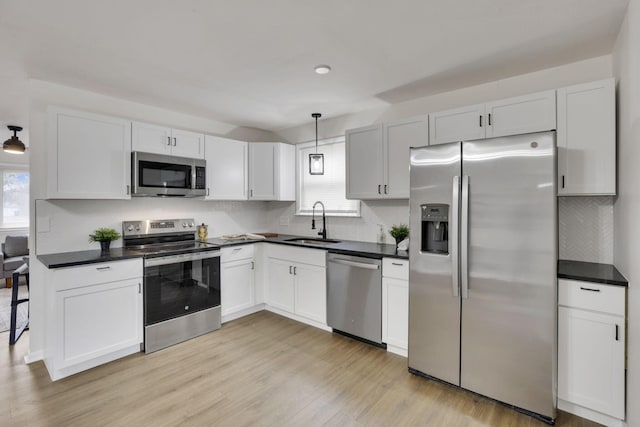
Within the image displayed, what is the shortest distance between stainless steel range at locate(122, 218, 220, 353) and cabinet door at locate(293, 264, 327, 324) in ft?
2.99

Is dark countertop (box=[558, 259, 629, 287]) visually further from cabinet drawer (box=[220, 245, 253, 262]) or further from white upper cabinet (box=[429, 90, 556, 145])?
cabinet drawer (box=[220, 245, 253, 262])

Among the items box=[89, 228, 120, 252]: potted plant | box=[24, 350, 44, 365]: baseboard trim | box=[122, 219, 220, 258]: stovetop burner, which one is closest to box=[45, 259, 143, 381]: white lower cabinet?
box=[24, 350, 44, 365]: baseboard trim

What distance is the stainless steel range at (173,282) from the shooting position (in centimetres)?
305

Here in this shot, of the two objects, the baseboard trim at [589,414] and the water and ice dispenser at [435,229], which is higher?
the water and ice dispenser at [435,229]

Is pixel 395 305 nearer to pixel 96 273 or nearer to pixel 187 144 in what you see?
pixel 96 273

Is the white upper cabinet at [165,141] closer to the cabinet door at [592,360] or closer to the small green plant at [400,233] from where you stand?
the small green plant at [400,233]

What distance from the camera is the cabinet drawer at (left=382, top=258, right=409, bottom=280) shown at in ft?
9.31

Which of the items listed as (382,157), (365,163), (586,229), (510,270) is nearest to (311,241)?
(365,163)

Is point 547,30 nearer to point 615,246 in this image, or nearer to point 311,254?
point 615,246

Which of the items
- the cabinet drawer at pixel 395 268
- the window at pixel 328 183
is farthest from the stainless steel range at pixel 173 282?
the cabinet drawer at pixel 395 268

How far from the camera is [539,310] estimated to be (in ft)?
6.77

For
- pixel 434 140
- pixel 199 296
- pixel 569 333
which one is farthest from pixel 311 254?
pixel 569 333

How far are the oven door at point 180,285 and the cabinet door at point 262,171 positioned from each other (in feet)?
3.74

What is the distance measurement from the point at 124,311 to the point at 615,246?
4.07 metres
